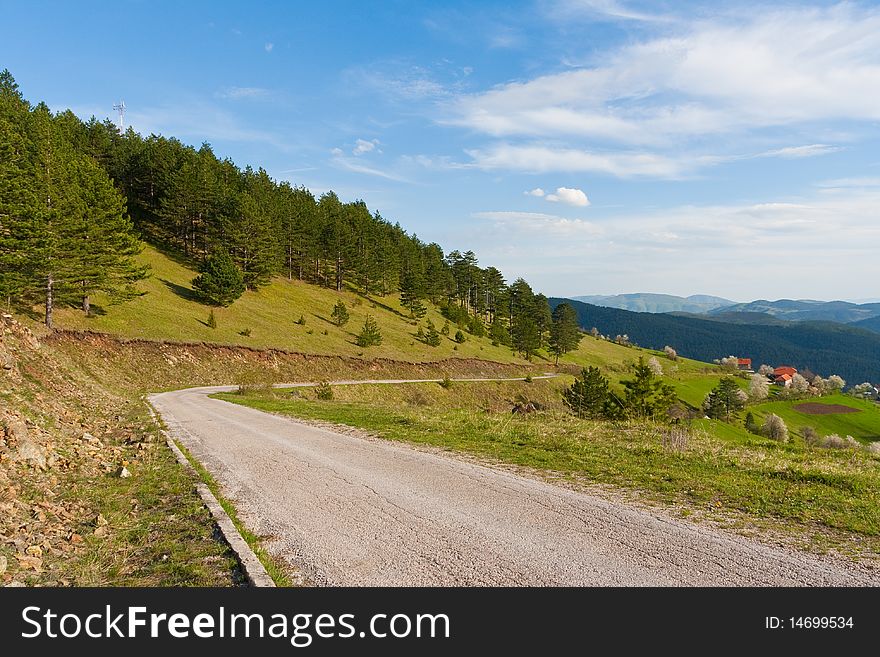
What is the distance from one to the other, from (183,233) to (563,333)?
7300 cm

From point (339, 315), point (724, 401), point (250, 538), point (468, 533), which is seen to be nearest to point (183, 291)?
Result: point (339, 315)

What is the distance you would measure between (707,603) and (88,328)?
5016cm

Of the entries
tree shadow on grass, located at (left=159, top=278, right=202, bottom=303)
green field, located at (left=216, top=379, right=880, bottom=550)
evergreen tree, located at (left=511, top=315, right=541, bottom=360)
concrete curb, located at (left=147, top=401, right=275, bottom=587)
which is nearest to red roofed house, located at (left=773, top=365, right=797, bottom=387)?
evergreen tree, located at (left=511, top=315, right=541, bottom=360)

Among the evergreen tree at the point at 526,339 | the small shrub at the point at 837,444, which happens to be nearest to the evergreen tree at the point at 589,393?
the small shrub at the point at 837,444

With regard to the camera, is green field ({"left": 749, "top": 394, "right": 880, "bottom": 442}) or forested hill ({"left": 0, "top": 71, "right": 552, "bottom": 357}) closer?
forested hill ({"left": 0, "top": 71, "right": 552, "bottom": 357})

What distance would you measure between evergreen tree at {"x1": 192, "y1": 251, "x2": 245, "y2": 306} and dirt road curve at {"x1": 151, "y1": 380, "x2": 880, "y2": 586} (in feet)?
168

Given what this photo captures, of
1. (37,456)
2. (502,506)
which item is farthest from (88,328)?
(502,506)

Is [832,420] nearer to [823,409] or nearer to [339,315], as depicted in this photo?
[823,409]

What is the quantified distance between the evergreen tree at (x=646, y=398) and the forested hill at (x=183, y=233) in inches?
1859

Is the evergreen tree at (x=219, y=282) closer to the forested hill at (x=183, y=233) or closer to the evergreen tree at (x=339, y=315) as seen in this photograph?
the forested hill at (x=183, y=233)

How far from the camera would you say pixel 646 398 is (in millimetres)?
41938

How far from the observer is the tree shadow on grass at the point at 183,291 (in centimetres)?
5929

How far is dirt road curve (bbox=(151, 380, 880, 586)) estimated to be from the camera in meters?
5.82

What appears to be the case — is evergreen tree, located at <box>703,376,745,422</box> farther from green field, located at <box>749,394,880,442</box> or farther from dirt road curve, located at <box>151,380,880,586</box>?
dirt road curve, located at <box>151,380,880,586</box>
